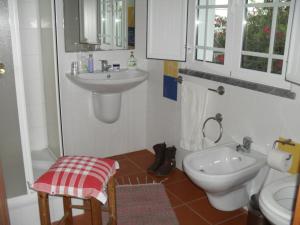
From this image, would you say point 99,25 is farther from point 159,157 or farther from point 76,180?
point 76,180

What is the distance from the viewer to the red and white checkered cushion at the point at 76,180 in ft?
5.57

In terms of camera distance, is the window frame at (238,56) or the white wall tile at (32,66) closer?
the window frame at (238,56)

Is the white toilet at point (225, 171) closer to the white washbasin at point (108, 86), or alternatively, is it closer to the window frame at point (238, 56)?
the window frame at point (238, 56)

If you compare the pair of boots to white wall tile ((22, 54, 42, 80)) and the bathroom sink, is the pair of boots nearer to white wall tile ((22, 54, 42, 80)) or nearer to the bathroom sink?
the bathroom sink

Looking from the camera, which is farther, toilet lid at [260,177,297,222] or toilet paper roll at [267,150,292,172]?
toilet paper roll at [267,150,292,172]

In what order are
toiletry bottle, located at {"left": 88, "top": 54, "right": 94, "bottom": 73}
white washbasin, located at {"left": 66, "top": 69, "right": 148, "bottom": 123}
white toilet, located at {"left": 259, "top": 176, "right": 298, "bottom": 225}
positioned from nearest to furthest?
1. white toilet, located at {"left": 259, "top": 176, "right": 298, "bottom": 225}
2. white washbasin, located at {"left": 66, "top": 69, "right": 148, "bottom": 123}
3. toiletry bottle, located at {"left": 88, "top": 54, "right": 94, "bottom": 73}

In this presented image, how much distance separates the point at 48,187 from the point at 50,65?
1432 millimetres

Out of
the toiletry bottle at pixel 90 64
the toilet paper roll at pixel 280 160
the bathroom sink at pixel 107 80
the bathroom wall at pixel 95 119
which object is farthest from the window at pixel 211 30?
the toiletry bottle at pixel 90 64

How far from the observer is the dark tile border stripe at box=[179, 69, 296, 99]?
2.12 meters

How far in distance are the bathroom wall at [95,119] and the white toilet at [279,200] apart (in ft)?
6.14

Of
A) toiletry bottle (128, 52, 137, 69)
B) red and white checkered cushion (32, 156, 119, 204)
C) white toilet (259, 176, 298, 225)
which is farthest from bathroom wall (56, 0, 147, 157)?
white toilet (259, 176, 298, 225)

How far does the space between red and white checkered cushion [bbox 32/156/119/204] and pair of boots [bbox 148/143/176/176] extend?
1.30m

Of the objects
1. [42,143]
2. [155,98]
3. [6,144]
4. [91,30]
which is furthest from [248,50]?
[42,143]

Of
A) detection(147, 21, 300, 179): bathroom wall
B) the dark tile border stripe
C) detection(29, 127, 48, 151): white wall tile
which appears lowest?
detection(29, 127, 48, 151): white wall tile
